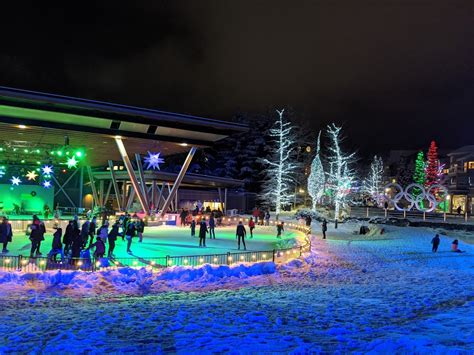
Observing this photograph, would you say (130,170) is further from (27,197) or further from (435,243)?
(435,243)

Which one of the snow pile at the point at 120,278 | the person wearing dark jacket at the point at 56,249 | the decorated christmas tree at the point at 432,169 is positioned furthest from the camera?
the decorated christmas tree at the point at 432,169

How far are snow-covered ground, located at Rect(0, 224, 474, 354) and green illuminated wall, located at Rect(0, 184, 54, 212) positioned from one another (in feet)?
98.7

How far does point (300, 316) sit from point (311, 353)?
2503 millimetres

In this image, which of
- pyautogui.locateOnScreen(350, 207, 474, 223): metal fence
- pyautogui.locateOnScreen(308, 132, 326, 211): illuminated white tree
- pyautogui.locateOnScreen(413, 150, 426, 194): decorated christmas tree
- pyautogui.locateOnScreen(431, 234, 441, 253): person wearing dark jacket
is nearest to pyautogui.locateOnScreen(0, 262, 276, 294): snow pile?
pyautogui.locateOnScreen(431, 234, 441, 253): person wearing dark jacket

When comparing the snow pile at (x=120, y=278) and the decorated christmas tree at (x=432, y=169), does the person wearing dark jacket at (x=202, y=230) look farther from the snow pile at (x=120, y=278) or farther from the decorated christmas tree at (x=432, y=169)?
the decorated christmas tree at (x=432, y=169)

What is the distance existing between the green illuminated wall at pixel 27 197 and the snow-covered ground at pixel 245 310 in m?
30.1

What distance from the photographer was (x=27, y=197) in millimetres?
39594

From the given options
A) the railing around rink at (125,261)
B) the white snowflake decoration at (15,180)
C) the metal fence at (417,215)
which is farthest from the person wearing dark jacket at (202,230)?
the metal fence at (417,215)


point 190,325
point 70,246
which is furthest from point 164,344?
point 70,246

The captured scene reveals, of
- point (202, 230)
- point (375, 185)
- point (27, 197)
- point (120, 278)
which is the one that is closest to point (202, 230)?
point (202, 230)

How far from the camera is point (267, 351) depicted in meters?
6.64

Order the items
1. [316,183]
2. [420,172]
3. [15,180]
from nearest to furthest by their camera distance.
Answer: [15,180] → [316,183] → [420,172]

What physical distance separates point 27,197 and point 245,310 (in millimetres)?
35635

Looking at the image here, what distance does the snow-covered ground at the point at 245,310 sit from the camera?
23.0ft
